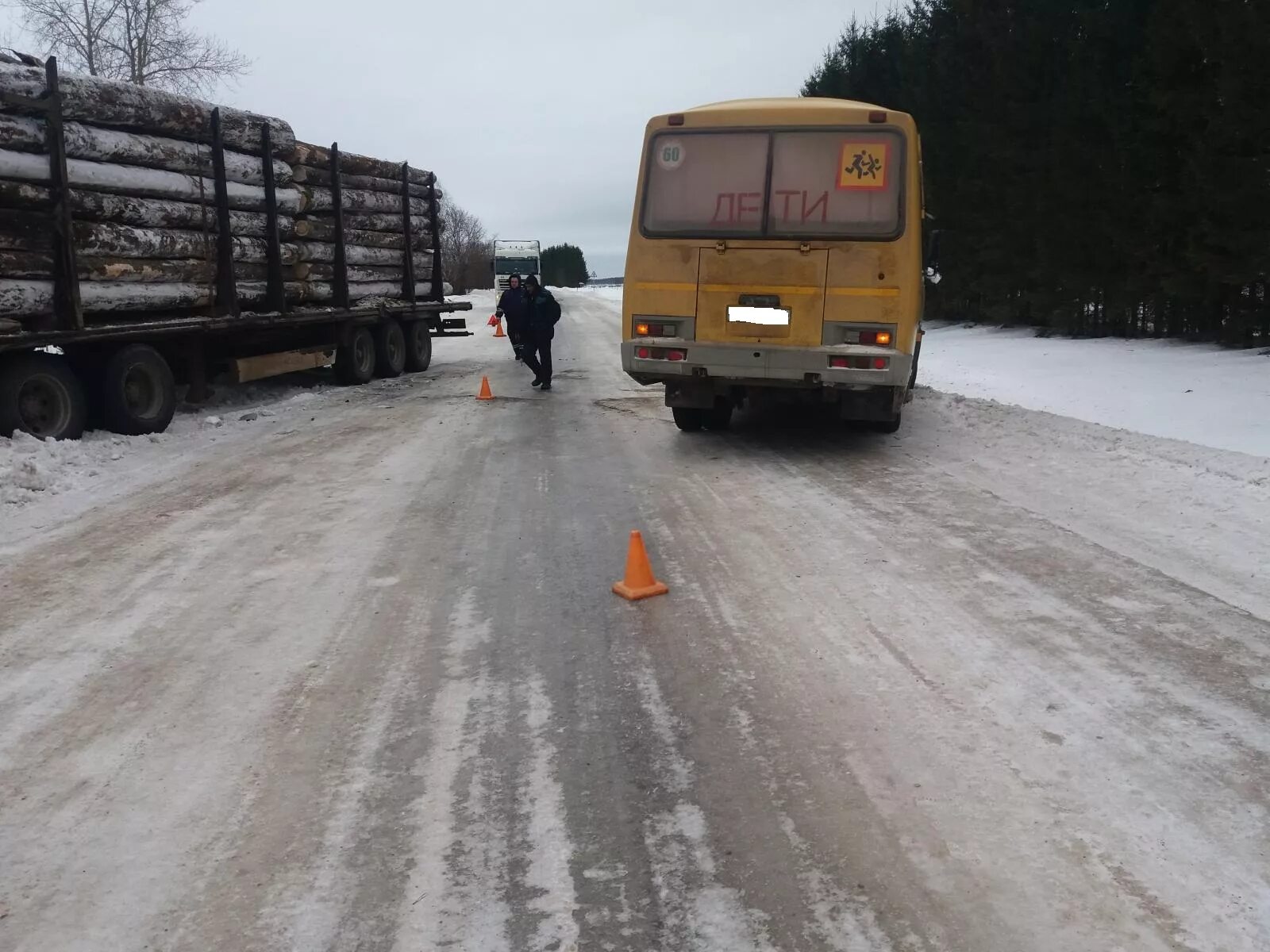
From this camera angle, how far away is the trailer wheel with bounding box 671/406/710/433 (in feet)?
31.8

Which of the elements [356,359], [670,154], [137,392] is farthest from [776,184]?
[356,359]

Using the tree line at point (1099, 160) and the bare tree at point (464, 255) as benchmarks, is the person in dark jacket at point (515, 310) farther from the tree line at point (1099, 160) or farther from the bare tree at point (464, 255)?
the bare tree at point (464, 255)

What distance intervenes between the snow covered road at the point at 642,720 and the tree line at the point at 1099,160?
8934 millimetres

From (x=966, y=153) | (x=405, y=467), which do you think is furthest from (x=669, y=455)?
(x=966, y=153)

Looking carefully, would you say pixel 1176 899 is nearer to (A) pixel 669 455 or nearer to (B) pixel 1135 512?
(B) pixel 1135 512

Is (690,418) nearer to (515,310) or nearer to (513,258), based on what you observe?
(515,310)

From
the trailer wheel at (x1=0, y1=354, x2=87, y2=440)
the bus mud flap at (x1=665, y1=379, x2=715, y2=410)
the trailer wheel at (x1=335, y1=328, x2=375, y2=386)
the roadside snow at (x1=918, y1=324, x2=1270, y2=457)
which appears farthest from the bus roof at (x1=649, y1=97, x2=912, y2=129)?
the trailer wheel at (x1=335, y1=328, x2=375, y2=386)

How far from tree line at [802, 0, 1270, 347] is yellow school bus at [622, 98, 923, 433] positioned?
7915 mm

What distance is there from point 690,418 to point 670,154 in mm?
2605

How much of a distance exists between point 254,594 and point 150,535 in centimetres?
160

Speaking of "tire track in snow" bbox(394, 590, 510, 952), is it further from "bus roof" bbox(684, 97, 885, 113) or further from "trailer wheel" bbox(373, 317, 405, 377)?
"trailer wheel" bbox(373, 317, 405, 377)

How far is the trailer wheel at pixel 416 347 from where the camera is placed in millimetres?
16922

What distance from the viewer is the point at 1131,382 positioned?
13164mm

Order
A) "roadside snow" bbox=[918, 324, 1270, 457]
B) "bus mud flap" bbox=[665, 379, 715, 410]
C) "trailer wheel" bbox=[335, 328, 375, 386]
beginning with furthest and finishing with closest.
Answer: "trailer wheel" bbox=[335, 328, 375, 386], "roadside snow" bbox=[918, 324, 1270, 457], "bus mud flap" bbox=[665, 379, 715, 410]
